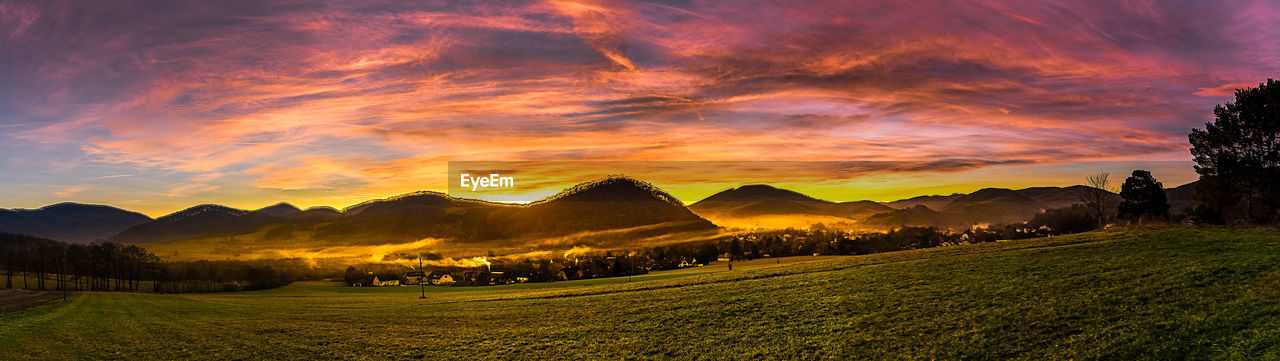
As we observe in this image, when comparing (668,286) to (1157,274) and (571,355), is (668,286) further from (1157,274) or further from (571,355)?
(1157,274)

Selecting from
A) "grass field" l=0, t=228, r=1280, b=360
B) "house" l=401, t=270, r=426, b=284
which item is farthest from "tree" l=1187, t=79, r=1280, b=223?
"house" l=401, t=270, r=426, b=284

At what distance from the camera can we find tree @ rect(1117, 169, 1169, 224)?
6084cm

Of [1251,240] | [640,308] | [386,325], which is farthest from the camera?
[386,325]

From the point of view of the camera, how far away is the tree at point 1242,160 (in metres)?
44.7

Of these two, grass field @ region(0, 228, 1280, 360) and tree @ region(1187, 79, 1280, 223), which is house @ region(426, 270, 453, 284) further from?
tree @ region(1187, 79, 1280, 223)

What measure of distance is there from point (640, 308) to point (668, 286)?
1201cm

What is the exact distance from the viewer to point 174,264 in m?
149

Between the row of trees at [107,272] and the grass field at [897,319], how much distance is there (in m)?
109

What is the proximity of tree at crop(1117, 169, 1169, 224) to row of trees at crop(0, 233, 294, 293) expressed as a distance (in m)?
160

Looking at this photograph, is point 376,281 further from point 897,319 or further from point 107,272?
point 897,319

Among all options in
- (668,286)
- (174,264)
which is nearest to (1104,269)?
(668,286)

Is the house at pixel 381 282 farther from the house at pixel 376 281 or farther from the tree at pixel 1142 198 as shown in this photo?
the tree at pixel 1142 198

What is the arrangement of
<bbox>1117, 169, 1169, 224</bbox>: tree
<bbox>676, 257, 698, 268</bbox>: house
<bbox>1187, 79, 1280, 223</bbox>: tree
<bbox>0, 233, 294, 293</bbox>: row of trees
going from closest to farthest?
<bbox>1187, 79, 1280, 223</bbox>: tree, <bbox>1117, 169, 1169, 224</bbox>: tree, <bbox>676, 257, 698, 268</bbox>: house, <bbox>0, 233, 294, 293</bbox>: row of trees

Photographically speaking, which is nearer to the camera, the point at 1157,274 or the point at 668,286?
the point at 1157,274
